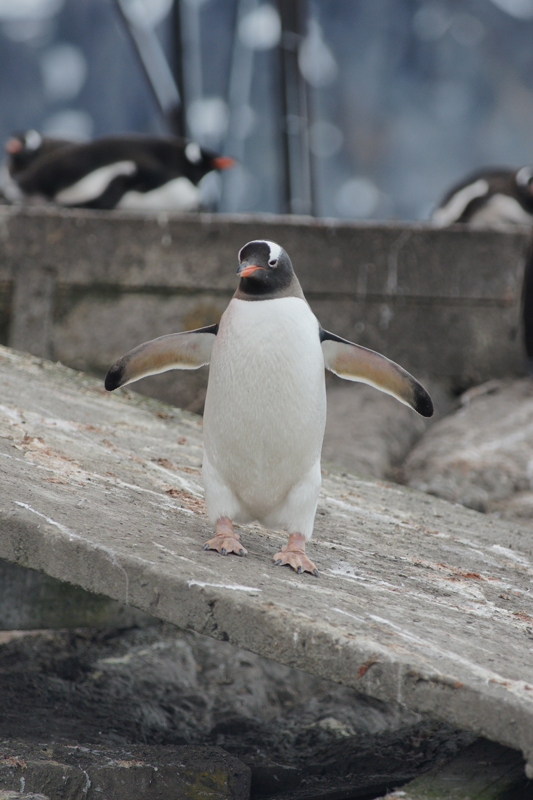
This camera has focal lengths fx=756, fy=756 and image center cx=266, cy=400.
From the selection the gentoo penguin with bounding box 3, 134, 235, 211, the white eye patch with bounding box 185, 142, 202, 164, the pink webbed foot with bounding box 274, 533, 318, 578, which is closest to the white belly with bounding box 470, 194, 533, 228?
the gentoo penguin with bounding box 3, 134, 235, 211

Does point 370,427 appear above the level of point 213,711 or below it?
above

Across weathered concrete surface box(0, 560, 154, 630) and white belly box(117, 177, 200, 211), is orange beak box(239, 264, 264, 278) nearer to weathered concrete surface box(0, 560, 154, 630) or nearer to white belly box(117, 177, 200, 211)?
weathered concrete surface box(0, 560, 154, 630)

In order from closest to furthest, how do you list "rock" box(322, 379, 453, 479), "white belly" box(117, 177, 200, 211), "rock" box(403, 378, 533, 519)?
"rock" box(403, 378, 533, 519), "rock" box(322, 379, 453, 479), "white belly" box(117, 177, 200, 211)

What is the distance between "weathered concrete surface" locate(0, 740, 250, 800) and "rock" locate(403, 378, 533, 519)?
8.36 ft

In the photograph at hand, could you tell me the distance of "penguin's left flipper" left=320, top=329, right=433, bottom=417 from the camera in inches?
90.1

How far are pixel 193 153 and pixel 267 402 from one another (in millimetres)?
5117

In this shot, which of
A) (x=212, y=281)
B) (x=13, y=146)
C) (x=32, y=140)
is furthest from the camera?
(x=32, y=140)

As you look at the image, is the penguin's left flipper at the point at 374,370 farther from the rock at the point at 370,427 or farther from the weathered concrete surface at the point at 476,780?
the rock at the point at 370,427

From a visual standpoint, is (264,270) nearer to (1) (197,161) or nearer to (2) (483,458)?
(2) (483,458)

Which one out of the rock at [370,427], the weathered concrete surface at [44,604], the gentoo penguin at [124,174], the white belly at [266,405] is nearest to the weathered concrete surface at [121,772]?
the white belly at [266,405]

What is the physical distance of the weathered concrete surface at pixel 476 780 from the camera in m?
1.84

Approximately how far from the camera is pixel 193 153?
6727mm

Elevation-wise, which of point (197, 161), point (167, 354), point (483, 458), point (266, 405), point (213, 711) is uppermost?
point (197, 161)

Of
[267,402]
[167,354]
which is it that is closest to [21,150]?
[167,354]
